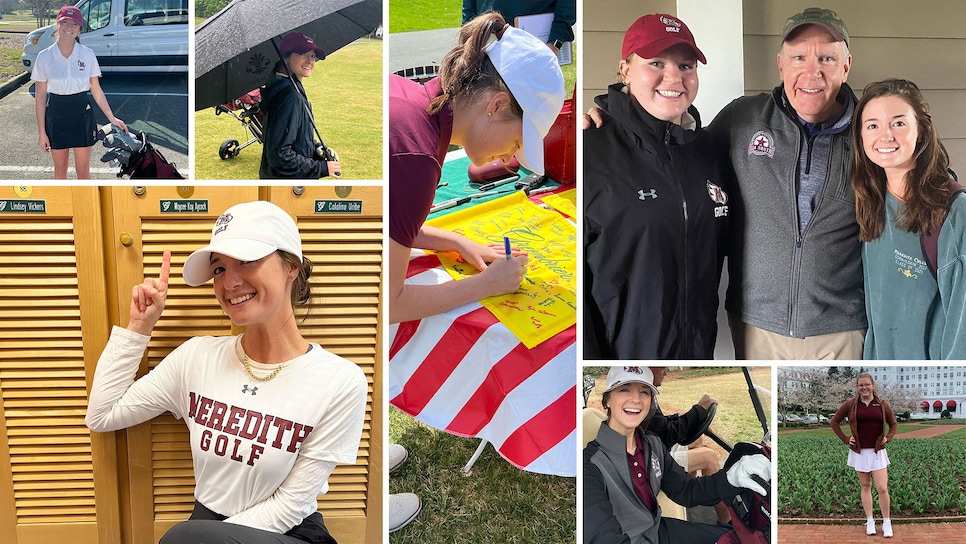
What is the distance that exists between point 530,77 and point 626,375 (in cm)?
93

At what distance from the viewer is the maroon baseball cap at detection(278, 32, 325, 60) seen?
225cm

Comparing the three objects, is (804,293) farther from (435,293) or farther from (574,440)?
A: (435,293)

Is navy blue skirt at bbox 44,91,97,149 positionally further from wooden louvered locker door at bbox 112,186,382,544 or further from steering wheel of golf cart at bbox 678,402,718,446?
steering wheel of golf cart at bbox 678,402,718,446

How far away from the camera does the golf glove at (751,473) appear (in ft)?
8.79

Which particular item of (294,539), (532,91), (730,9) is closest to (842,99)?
(730,9)

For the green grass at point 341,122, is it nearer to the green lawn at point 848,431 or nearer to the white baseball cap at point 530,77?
the white baseball cap at point 530,77

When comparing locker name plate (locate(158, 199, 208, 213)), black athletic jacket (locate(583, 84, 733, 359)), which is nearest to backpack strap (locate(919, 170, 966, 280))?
black athletic jacket (locate(583, 84, 733, 359))

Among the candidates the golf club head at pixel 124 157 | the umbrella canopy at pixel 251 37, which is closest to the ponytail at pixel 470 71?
the umbrella canopy at pixel 251 37

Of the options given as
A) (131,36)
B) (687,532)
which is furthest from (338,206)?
(687,532)

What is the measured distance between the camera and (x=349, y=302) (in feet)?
7.96

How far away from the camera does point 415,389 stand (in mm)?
2479

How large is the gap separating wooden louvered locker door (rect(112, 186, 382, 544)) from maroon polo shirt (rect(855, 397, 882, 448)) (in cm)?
154

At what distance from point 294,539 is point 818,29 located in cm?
204

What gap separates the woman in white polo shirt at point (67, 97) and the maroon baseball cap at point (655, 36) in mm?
1421
